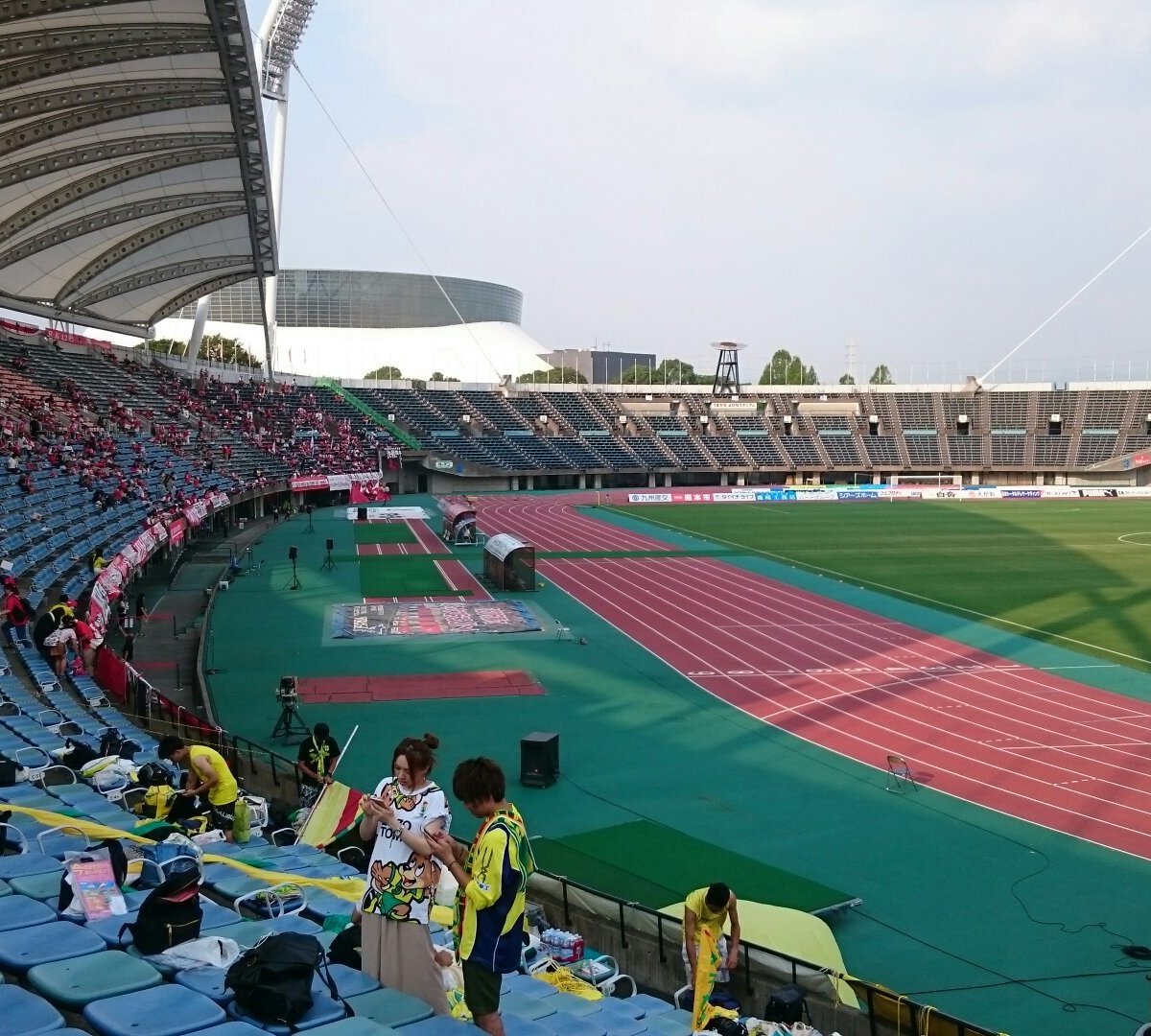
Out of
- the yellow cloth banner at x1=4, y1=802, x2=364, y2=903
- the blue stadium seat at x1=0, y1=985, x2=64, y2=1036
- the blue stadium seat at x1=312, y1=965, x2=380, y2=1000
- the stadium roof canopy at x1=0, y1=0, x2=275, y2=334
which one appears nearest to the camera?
the blue stadium seat at x1=0, y1=985, x2=64, y2=1036

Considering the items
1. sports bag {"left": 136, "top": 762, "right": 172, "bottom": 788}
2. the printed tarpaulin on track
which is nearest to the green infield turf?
the printed tarpaulin on track

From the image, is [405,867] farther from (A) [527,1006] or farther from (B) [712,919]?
(B) [712,919]

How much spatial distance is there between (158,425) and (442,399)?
131ft

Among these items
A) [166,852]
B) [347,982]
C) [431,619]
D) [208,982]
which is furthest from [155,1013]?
[431,619]

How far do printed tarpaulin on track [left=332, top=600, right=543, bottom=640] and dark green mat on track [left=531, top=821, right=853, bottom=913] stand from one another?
14747 millimetres

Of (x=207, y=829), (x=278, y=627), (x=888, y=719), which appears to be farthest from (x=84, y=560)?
(x=207, y=829)

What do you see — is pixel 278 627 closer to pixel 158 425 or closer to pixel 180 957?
pixel 180 957

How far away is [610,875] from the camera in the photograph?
1273cm

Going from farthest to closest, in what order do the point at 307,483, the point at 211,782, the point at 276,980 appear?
the point at 307,483 < the point at 211,782 < the point at 276,980

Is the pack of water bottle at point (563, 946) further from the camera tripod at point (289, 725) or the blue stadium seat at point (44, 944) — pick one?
the camera tripod at point (289, 725)

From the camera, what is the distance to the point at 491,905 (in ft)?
16.4

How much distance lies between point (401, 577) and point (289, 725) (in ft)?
64.3

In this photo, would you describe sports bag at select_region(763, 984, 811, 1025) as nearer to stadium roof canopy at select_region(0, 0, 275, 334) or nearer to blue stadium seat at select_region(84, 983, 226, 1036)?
blue stadium seat at select_region(84, 983, 226, 1036)

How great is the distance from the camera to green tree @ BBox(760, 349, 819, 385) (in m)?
160
